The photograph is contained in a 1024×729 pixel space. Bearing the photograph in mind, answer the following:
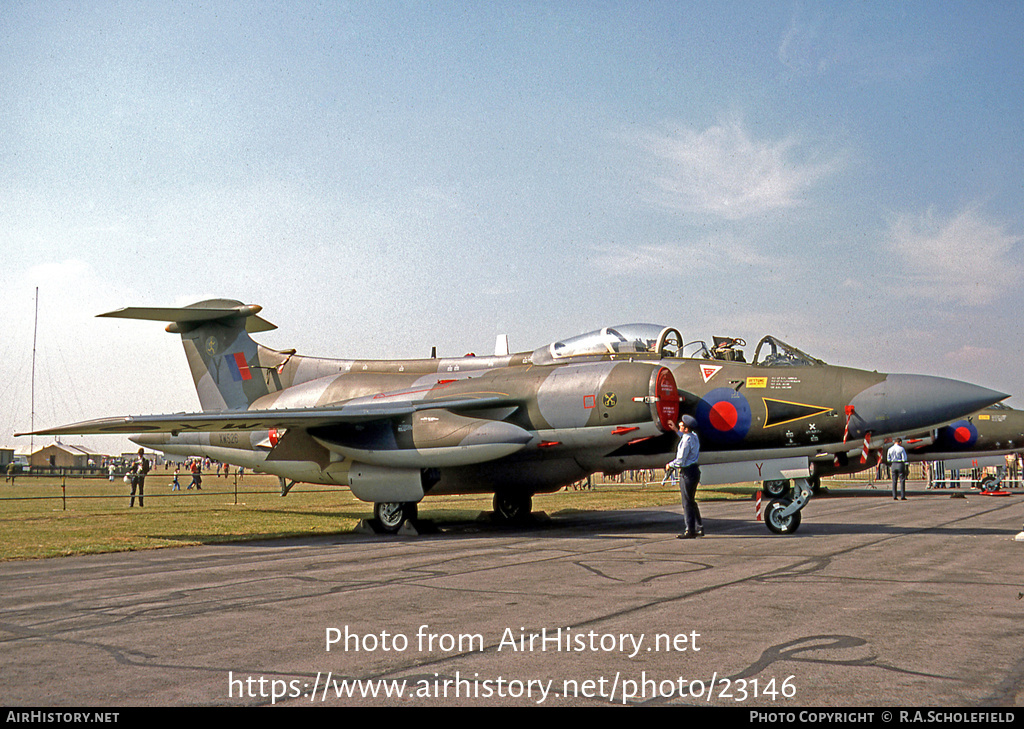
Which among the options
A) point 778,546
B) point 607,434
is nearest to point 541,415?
point 607,434

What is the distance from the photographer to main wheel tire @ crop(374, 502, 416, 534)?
1339cm

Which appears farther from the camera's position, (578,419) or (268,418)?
(268,418)

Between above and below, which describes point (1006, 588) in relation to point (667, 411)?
below

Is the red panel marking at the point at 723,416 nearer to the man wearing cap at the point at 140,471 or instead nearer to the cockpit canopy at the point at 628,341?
the cockpit canopy at the point at 628,341

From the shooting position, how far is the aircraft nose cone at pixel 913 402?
35.6 feet

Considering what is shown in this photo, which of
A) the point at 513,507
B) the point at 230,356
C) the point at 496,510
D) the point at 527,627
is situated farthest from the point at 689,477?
the point at 230,356

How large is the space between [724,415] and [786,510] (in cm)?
167

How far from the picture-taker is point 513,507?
1537 cm

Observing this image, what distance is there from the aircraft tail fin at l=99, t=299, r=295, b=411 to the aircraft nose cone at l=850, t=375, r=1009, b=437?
12.5 m

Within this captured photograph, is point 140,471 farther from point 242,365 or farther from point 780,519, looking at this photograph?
point 780,519

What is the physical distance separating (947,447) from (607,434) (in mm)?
20002

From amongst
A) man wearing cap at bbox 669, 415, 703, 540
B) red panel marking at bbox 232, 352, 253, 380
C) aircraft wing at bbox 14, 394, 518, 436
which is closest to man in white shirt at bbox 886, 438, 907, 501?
man wearing cap at bbox 669, 415, 703, 540

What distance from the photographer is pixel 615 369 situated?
12.3 m
